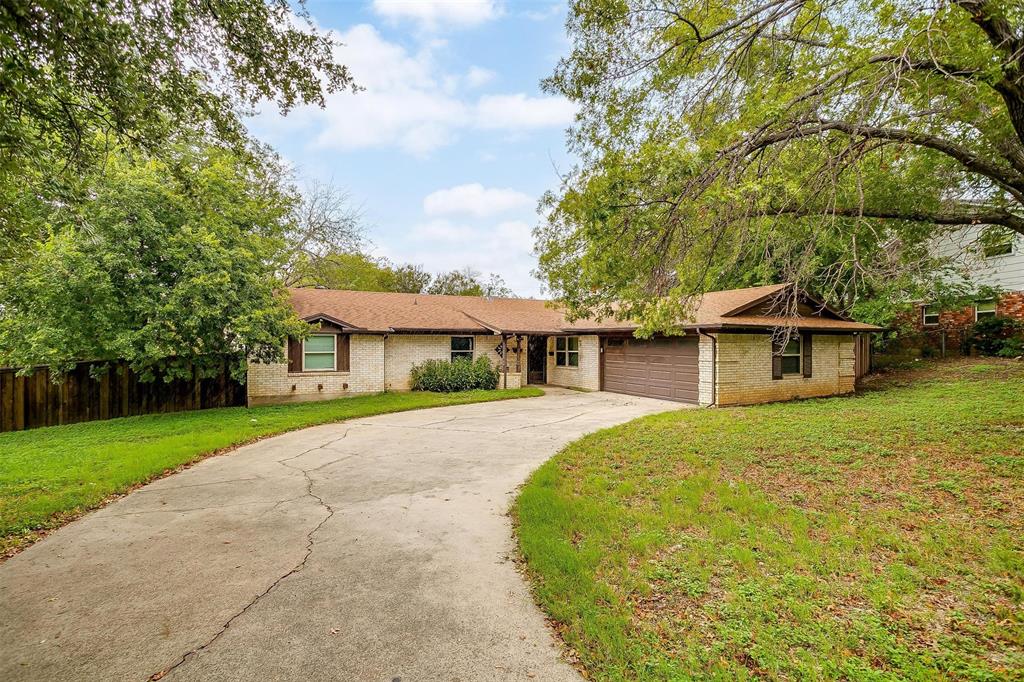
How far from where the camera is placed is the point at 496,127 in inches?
569

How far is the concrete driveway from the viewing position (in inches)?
112

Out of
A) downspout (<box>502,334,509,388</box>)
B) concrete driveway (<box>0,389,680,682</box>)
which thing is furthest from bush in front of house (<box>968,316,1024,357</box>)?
concrete driveway (<box>0,389,680,682</box>)

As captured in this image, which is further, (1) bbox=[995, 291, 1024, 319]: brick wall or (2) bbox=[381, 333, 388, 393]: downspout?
(1) bbox=[995, 291, 1024, 319]: brick wall

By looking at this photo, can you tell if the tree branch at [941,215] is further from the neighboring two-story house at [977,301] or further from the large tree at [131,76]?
the neighboring two-story house at [977,301]

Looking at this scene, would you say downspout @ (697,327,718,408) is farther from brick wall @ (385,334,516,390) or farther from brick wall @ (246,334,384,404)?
brick wall @ (246,334,384,404)

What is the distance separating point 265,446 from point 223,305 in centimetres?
474

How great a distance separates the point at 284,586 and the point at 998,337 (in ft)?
80.6

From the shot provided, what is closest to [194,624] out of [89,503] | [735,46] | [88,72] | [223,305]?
[89,503]

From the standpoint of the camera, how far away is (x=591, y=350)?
1873 centimetres

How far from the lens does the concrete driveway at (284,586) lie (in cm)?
285

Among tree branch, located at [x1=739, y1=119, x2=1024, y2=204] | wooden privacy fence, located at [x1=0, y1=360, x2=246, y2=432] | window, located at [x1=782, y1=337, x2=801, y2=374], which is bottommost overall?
wooden privacy fence, located at [x1=0, y1=360, x2=246, y2=432]

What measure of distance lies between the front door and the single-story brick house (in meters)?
1.04

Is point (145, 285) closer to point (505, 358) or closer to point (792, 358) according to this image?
point (505, 358)

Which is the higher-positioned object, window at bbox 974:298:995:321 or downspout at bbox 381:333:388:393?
window at bbox 974:298:995:321
